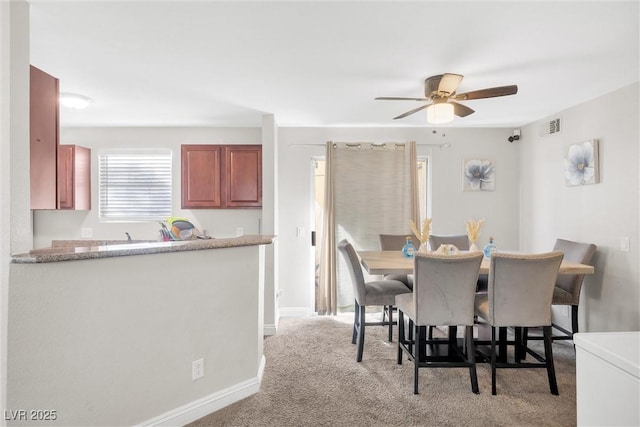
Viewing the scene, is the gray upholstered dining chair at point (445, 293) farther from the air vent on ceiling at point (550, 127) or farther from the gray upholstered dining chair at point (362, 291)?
the air vent on ceiling at point (550, 127)

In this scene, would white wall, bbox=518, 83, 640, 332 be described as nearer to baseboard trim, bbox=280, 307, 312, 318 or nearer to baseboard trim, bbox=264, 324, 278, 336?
baseboard trim, bbox=280, 307, 312, 318

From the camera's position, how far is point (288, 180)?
450cm

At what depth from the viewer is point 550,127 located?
3.87m

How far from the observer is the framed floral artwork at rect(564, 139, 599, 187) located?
3.25 metres

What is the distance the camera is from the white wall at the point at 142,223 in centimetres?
438

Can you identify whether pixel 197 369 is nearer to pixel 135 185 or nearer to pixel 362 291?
pixel 362 291

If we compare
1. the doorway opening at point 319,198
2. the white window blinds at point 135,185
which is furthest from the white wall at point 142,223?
the doorway opening at point 319,198

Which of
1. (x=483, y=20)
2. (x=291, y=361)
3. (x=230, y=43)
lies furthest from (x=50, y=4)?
(x=291, y=361)

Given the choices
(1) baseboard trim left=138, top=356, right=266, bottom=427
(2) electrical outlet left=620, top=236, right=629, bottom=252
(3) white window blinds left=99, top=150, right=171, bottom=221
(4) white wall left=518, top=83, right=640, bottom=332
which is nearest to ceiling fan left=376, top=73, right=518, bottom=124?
(4) white wall left=518, top=83, right=640, bottom=332

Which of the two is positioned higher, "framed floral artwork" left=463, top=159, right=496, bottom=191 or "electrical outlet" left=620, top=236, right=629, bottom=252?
"framed floral artwork" left=463, top=159, right=496, bottom=191

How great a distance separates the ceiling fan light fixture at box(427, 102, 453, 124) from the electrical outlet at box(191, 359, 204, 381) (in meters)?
2.47

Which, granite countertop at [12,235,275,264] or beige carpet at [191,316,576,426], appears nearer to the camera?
granite countertop at [12,235,275,264]

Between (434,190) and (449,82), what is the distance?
82.5 inches

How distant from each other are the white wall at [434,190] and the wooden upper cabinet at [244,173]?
0.36m
